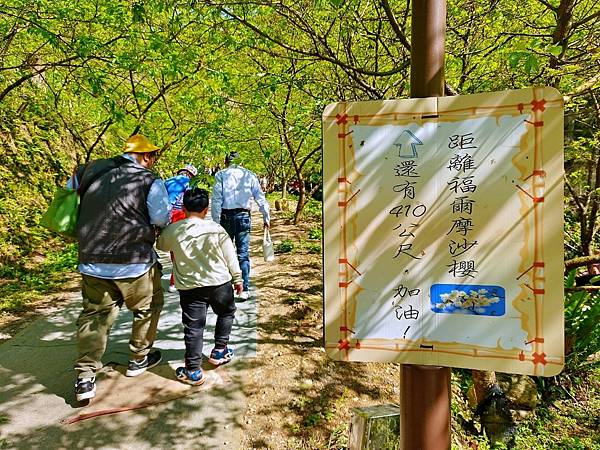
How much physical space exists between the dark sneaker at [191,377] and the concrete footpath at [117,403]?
0.04 meters

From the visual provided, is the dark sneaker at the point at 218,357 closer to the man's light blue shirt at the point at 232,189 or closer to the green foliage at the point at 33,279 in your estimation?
the man's light blue shirt at the point at 232,189

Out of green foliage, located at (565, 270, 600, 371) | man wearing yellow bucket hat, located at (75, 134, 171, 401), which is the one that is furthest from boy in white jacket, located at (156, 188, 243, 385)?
green foliage, located at (565, 270, 600, 371)

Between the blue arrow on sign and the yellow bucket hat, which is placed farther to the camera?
the yellow bucket hat

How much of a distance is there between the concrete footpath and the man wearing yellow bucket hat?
0.25 metres

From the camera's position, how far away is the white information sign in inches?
53.5

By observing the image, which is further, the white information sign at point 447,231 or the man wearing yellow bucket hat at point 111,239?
the man wearing yellow bucket hat at point 111,239

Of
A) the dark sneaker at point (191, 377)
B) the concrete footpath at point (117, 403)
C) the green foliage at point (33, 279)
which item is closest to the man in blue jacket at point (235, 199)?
the concrete footpath at point (117, 403)

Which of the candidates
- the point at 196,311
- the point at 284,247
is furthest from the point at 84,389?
the point at 284,247

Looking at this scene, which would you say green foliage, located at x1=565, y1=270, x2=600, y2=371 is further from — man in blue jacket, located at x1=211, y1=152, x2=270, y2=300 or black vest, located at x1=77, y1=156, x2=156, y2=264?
black vest, located at x1=77, y1=156, x2=156, y2=264

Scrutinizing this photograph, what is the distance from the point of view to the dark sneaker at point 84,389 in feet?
10.1

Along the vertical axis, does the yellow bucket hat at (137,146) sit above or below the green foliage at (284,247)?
above

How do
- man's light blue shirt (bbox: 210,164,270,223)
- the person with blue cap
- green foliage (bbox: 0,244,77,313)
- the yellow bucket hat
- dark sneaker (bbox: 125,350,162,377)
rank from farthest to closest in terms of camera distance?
1. green foliage (bbox: 0,244,77,313)
2. man's light blue shirt (bbox: 210,164,270,223)
3. the person with blue cap
4. dark sneaker (bbox: 125,350,162,377)
5. the yellow bucket hat

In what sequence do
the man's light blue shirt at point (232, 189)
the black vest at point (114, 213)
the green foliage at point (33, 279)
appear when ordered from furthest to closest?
the green foliage at point (33, 279), the man's light blue shirt at point (232, 189), the black vest at point (114, 213)

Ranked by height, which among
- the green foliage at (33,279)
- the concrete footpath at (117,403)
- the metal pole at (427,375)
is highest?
the metal pole at (427,375)
